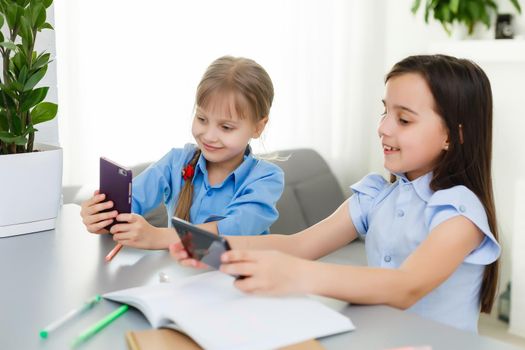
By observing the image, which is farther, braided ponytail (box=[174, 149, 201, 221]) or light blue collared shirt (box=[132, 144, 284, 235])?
braided ponytail (box=[174, 149, 201, 221])

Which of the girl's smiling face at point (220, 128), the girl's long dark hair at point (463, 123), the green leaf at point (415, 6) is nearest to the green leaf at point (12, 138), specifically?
the girl's smiling face at point (220, 128)

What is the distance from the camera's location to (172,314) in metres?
0.85

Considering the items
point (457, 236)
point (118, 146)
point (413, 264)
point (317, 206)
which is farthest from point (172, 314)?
point (317, 206)

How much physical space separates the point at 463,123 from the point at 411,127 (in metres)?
0.10

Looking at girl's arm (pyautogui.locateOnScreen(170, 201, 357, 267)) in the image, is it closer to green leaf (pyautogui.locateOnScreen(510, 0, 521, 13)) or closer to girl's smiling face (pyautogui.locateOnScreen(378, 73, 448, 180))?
girl's smiling face (pyautogui.locateOnScreen(378, 73, 448, 180))

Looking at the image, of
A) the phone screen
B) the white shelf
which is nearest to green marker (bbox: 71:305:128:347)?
the phone screen

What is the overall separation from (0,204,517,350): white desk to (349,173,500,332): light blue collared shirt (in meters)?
0.28

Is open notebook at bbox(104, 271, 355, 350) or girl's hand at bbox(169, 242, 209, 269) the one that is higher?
girl's hand at bbox(169, 242, 209, 269)

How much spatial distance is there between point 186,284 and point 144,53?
1883 mm

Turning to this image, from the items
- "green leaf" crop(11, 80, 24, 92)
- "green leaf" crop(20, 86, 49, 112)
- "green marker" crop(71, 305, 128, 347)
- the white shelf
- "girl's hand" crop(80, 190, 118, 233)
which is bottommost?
"green marker" crop(71, 305, 128, 347)

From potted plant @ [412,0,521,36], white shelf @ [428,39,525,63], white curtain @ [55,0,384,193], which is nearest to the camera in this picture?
white curtain @ [55,0,384,193]

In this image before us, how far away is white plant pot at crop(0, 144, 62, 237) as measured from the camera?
4.41ft

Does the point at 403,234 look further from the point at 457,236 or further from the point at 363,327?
the point at 363,327

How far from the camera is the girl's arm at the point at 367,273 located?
89 centimetres
